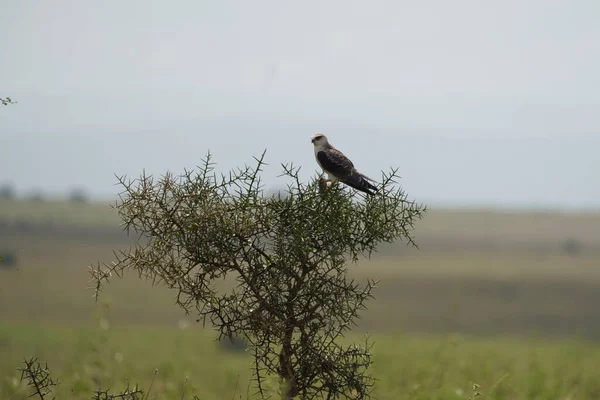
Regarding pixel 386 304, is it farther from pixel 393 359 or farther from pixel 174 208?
pixel 174 208

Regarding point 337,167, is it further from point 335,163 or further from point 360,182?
point 360,182

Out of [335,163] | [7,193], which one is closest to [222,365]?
[335,163]

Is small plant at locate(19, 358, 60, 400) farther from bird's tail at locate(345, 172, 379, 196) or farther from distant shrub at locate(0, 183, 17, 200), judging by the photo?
distant shrub at locate(0, 183, 17, 200)

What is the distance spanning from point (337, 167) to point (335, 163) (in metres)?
0.10

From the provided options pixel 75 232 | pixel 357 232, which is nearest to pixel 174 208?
pixel 357 232

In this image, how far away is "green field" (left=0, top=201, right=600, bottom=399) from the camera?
13.2 meters

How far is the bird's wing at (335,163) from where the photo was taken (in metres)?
7.00

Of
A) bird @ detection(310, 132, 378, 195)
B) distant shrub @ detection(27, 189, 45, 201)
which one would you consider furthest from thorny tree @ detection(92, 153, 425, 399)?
distant shrub @ detection(27, 189, 45, 201)

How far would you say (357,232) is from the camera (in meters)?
5.71

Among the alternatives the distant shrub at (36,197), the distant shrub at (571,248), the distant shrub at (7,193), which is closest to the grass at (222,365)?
the distant shrub at (36,197)

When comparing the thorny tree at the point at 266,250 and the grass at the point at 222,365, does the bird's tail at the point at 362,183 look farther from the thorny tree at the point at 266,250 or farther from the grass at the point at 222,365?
the grass at the point at 222,365

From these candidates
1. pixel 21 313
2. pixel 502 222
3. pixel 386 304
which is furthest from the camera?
pixel 502 222

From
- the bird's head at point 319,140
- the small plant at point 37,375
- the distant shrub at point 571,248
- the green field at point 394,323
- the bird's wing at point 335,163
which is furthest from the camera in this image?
the distant shrub at point 571,248

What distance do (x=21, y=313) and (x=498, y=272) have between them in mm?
37587
